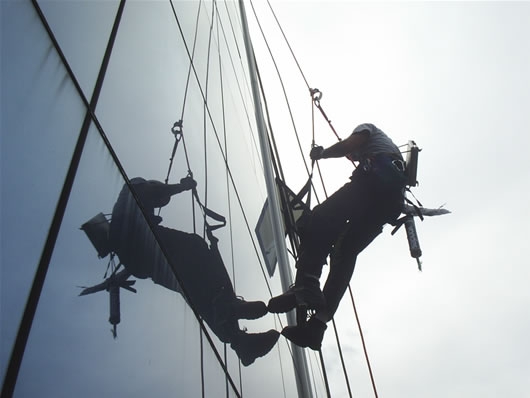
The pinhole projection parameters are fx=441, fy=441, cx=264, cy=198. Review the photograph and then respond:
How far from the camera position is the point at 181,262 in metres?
3.32

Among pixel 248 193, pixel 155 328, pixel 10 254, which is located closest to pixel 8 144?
pixel 10 254

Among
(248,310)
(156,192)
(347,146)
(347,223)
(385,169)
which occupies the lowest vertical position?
(248,310)

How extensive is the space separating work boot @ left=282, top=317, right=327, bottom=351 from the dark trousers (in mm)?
355

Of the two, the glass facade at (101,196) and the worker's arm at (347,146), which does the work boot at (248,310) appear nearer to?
the glass facade at (101,196)

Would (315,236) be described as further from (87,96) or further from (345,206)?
(87,96)

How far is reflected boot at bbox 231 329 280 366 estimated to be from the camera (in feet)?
14.1

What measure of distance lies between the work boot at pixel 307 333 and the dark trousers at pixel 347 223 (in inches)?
14.0

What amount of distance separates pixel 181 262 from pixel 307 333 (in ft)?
3.87

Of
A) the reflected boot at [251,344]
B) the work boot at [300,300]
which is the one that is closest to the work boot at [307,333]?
the work boot at [300,300]

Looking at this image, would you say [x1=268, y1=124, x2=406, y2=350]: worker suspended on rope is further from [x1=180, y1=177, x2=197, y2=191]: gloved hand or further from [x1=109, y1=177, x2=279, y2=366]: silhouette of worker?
[x1=180, y1=177, x2=197, y2=191]: gloved hand

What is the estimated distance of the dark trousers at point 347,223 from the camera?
399cm

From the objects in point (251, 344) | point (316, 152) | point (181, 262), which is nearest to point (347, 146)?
point (316, 152)

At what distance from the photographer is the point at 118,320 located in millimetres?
2135

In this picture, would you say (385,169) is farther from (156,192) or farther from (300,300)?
(156,192)
